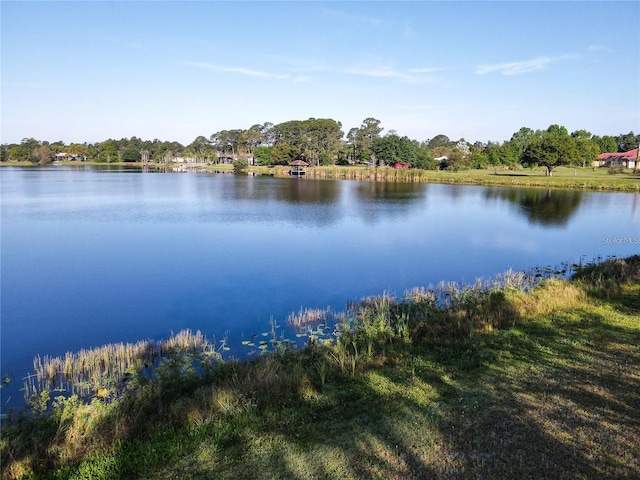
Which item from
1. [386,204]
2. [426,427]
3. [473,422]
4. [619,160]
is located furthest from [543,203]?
[619,160]

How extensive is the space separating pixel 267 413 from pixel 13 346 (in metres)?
8.21

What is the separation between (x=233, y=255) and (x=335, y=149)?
92913mm

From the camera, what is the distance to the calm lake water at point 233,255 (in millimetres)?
12344

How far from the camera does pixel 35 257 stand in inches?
753

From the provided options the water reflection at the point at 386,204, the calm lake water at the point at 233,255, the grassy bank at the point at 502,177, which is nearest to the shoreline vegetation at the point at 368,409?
the calm lake water at the point at 233,255

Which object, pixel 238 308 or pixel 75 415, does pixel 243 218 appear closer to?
pixel 238 308

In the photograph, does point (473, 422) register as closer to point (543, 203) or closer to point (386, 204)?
point (386, 204)

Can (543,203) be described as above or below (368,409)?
above

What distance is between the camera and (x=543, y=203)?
41.8 meters

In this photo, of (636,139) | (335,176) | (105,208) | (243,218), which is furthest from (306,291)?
(636,139)

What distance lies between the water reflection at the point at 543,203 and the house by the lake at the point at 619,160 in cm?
4414

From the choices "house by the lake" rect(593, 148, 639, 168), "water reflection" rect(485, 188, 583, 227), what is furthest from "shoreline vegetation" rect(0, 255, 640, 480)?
"house by the lake" rect(593, 148, 639, 168)

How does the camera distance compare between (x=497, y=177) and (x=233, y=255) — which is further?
(x=497, y=177)

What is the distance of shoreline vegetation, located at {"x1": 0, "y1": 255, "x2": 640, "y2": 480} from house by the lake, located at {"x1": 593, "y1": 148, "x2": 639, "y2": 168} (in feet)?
303
